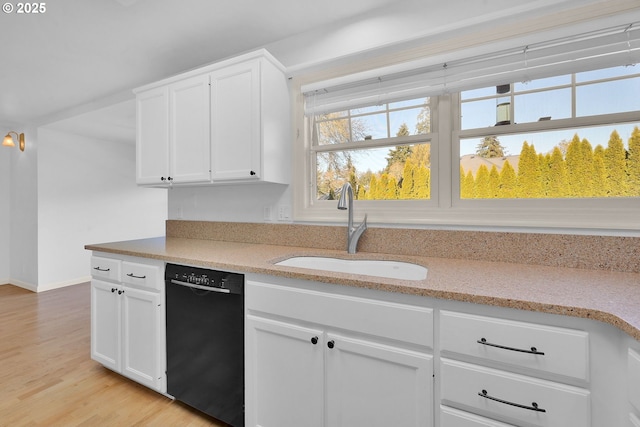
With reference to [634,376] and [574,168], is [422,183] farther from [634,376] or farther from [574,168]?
[634,376]

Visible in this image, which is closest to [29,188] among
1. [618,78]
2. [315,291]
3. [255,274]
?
[255,274]

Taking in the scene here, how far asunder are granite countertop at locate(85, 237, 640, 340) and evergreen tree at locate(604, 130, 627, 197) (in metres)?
0.40

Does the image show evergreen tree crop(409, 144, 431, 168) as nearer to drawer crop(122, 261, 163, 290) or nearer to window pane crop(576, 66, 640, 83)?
window pane crop(576, 66, 640, 83)

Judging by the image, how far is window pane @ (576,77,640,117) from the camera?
1367 mm

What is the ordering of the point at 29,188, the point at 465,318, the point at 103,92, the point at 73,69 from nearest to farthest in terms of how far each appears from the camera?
the point at 465,318 < the point at 73,69 < the point at 103,92 < the point at 29,188

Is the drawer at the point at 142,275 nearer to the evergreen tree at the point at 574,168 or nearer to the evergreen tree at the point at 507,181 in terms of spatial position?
the evergreen tree at the point at 507,181

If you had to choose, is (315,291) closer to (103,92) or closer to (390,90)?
(390,90)

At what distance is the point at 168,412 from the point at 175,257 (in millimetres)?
915

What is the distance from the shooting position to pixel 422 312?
Answer: 105 cm

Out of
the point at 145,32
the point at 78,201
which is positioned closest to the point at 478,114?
the point at 145,32

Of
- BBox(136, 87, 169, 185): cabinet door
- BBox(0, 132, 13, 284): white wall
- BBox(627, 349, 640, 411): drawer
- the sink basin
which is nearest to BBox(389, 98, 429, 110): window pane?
the sink basin

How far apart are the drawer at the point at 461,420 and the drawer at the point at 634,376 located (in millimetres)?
332

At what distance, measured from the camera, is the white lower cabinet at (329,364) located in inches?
42.7

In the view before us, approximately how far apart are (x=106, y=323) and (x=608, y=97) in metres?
3.15
